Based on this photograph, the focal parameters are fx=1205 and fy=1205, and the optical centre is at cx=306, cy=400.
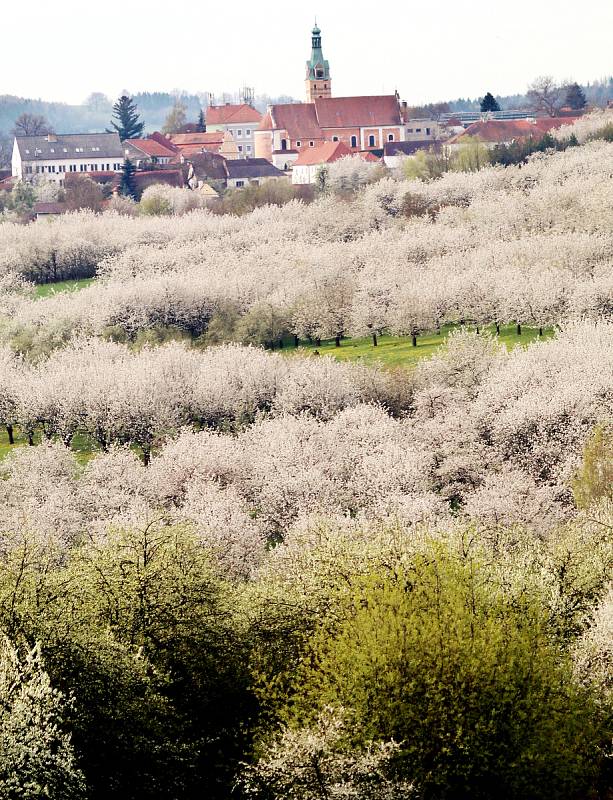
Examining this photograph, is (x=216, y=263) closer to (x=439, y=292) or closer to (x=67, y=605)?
(x=439, y=292)

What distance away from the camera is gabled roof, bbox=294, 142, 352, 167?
135500mm

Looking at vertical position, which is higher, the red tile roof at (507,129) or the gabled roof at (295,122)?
the gabled roof at (295,122)

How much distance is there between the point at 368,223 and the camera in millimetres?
95750

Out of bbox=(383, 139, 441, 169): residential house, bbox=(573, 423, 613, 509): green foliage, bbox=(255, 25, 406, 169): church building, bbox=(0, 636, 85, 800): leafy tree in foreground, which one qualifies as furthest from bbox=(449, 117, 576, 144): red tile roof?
bbox=(0, 636, 85, 800): leafy tree in foreground

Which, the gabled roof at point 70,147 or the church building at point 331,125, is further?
the church building at point 331,125

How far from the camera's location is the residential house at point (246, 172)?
454 feet

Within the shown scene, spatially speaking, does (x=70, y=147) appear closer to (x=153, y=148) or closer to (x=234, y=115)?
(x=153, y=148)

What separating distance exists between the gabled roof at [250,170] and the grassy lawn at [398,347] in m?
72.8

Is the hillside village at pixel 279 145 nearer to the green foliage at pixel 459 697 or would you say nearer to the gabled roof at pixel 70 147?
the gabled roof at pixel 70 147

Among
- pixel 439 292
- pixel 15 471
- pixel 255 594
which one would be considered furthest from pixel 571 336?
pixel 255 594

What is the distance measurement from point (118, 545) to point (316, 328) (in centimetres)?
4393

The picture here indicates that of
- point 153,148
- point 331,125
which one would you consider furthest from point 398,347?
point 153,148

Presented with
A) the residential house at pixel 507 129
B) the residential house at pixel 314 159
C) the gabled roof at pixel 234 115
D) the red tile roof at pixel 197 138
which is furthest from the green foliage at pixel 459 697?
the gabled roof at pixel 234 115

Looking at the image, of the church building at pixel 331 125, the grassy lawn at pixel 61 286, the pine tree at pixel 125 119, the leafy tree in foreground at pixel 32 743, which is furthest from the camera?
the pine tree at pixel 125 119
